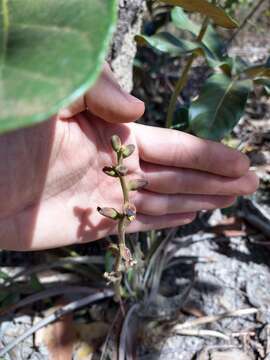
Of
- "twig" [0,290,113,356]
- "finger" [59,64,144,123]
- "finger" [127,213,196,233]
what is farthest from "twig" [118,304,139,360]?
"finger" [59,64,144,123]

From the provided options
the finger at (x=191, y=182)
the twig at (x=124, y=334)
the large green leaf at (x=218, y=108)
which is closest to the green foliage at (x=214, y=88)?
the large green leaf at (x=218, y=108)

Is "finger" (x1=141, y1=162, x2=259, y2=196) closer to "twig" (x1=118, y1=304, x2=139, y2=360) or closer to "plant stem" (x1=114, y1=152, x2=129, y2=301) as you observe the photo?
"plant stem" (x1=114, y1=152, x2=129, y2=301)

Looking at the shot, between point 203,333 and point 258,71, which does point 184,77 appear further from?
point 203,333

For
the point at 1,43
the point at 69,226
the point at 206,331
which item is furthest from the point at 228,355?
the point at 1,43

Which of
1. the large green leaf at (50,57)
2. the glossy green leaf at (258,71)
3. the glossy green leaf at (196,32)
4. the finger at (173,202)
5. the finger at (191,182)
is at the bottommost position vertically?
the finger at (173,202)

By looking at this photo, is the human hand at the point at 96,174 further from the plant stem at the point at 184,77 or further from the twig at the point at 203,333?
the twig at the point at 203,333
